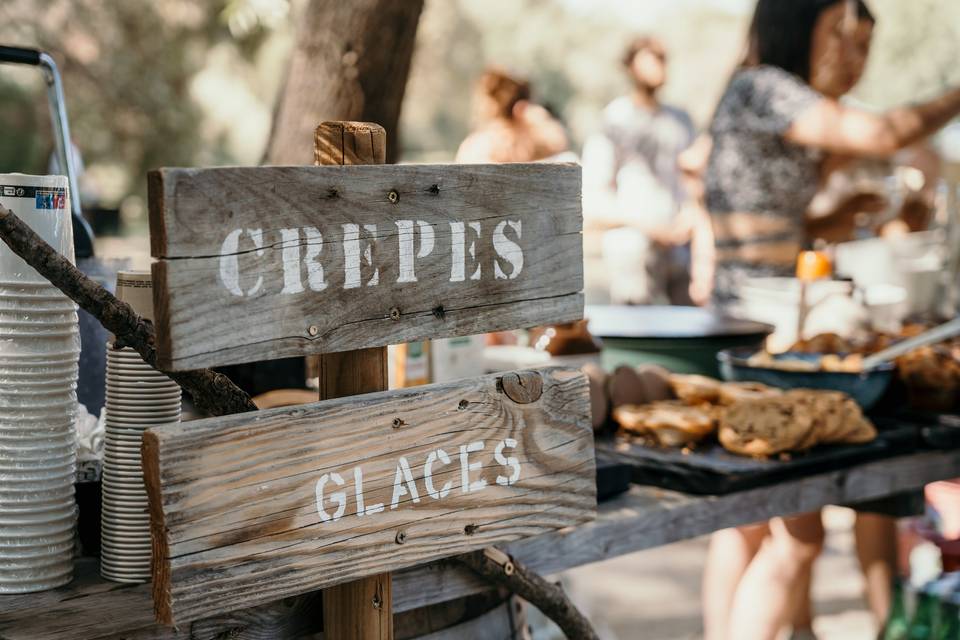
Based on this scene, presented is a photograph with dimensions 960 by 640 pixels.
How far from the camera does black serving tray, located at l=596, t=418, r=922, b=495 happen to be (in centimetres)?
191

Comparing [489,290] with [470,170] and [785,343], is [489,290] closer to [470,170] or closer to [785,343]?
[470,170]

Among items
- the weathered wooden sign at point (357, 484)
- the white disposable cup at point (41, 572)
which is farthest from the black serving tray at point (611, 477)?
the white disposable cup at point (41, 572)

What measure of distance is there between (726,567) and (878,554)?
24.2 inches

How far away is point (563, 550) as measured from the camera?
166 cm

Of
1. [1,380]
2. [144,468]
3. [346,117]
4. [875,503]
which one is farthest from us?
[346,117]

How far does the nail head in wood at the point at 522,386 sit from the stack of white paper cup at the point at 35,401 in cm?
50

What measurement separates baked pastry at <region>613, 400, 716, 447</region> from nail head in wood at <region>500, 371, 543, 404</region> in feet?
3.05

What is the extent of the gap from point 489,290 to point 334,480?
0.93 ft

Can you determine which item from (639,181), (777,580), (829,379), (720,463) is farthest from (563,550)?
(639,181)

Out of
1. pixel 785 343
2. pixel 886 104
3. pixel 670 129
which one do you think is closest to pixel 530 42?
pixel 886 104

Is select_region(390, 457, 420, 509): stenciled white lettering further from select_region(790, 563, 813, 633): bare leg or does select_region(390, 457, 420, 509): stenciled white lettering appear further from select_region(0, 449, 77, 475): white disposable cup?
select_region(790, 563, 813, 633): bare leg

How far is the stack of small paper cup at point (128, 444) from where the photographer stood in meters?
1.19

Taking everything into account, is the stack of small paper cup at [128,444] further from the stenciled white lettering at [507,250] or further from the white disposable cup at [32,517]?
the stenciled white lettering at [507,250]

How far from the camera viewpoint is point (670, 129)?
17.8 feet
